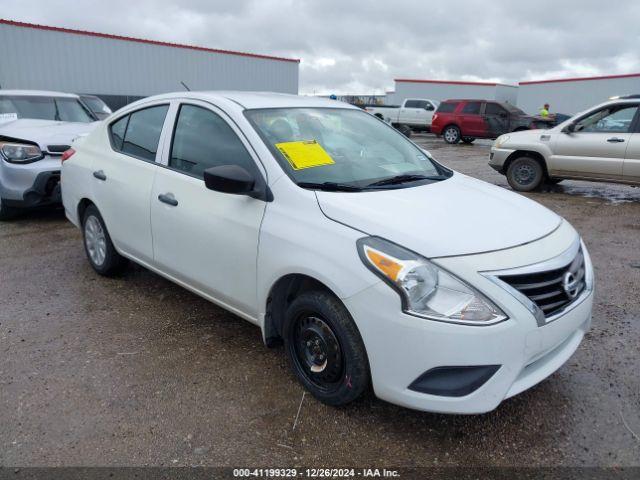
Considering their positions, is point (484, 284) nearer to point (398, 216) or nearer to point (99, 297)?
point (398, 216)

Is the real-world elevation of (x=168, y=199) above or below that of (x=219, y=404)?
above

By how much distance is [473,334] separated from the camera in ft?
6.98

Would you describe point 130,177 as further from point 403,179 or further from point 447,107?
point 447,107

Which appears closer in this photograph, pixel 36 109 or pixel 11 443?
pixel 11 443

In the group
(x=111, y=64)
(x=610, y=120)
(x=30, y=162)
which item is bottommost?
(x=30, y=162)

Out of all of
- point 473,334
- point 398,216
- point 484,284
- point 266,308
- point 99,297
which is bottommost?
point 99,297

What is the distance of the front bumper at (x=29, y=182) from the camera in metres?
6.01

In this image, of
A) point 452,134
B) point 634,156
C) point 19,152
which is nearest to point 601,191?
point 634,156

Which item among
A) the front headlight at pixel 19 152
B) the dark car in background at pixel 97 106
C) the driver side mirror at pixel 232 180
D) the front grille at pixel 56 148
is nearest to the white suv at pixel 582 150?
the front grille at pixel 56 148

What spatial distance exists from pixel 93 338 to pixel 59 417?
90cm

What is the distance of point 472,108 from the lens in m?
20.7

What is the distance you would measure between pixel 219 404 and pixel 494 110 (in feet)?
66.1

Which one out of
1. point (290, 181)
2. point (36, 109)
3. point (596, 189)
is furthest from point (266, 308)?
point (596, 189)

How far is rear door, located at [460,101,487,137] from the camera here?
20.5 meters
